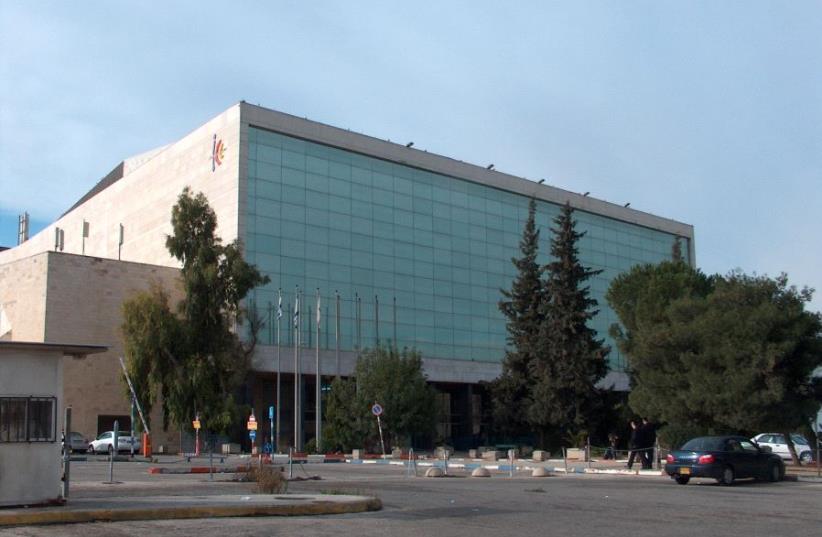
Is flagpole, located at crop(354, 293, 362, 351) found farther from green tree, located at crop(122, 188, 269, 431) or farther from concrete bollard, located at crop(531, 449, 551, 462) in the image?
concrete bollard, located at crop(531, 449, 551, 462)

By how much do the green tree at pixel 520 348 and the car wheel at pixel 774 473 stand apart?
91.5 ft

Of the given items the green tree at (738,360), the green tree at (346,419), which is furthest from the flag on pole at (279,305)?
the green tree at (738,360)

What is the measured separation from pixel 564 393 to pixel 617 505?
3517cm

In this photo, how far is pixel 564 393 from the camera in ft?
173

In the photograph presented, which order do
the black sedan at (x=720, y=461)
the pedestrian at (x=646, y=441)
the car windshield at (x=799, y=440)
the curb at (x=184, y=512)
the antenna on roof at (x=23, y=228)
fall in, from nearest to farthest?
the curb at (x=184, y=512)
the black sedan at (x=720, y=461)
the pedestrian at (x=646, y=441)
the car windshield at (x=799, y=440)
the antenna on roof at (x=23, y=228)

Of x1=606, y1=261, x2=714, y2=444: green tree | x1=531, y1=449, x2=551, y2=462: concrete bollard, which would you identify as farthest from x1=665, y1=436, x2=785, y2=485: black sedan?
x1=531, y1=449, x2=551, y2=462: concrete bollard

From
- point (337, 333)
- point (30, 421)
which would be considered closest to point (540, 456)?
point (337, 333)

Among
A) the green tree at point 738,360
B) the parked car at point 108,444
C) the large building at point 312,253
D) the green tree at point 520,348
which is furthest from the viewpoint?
the large building at point 312,253

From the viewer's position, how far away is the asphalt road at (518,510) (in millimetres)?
13188

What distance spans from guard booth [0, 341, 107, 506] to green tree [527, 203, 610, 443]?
129 ft

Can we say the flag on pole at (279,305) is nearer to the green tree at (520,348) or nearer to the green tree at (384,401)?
the green tree at (384,401)

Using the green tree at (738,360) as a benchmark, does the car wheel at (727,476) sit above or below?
below

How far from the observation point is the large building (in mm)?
59969

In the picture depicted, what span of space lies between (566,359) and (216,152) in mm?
28197
